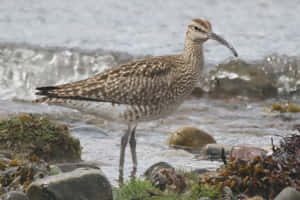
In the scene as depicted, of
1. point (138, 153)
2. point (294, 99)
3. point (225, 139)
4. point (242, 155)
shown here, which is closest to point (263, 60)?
point (294, 99)

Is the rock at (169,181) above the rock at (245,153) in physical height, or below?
below

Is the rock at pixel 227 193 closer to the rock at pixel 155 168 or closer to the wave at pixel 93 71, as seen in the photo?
the rock at pixel 155 168

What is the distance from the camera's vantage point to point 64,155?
7.63m

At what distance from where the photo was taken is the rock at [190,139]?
8.88 metres

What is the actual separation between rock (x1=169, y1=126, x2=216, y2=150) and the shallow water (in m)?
0.21

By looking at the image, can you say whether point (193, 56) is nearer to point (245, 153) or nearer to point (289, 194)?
point (245, 153)

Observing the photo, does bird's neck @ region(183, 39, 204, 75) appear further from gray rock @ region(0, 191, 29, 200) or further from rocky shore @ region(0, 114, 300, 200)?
gray rock @ region(0, 191, 29, 200)

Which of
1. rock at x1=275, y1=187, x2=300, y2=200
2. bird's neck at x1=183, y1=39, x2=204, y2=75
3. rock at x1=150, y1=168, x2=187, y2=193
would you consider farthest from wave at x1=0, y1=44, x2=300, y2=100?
rock at x1=275, y1=187, x2=300, y2=200

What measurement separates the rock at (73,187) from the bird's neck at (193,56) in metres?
3.08

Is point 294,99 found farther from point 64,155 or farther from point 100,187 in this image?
point 100,187

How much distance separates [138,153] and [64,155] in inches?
57.0

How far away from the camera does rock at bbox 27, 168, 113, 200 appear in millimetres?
5449

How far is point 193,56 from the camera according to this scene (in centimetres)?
841

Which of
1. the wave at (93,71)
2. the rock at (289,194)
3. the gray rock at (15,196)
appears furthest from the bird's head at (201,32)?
the wave at (93,71)
